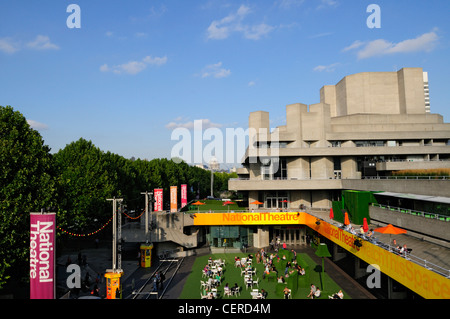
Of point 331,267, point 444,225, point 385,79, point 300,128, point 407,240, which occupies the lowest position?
point 331,267

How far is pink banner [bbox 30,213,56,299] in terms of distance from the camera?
15.4m

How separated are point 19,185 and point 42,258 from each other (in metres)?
9.63

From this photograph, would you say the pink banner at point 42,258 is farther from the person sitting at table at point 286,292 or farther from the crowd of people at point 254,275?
the person sitting at table at point 286,292

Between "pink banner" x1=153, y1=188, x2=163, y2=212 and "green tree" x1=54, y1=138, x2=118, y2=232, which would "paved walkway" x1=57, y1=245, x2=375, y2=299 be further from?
"pink banner" x1=153, y1=188, x2=163, y2=212

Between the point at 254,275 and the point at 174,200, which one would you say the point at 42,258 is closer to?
the point at 254,275

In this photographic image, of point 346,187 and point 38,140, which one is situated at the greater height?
point 38,140

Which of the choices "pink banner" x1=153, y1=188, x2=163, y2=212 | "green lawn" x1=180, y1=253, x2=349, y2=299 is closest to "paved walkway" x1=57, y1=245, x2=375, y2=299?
"green lawn" x1=180, y1=253, x2=349, y2=299

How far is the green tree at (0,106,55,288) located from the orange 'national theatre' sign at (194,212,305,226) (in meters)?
22.7

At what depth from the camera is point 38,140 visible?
84.7ft

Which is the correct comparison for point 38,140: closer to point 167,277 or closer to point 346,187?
point 167,277

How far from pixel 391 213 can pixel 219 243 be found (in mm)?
24835

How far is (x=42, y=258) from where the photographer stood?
1562 centimetres

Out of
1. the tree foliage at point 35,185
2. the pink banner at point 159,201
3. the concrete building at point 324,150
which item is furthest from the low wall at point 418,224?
the tree foliage at point 35,185

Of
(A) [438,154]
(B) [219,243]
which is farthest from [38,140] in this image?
(A) [438,154]
